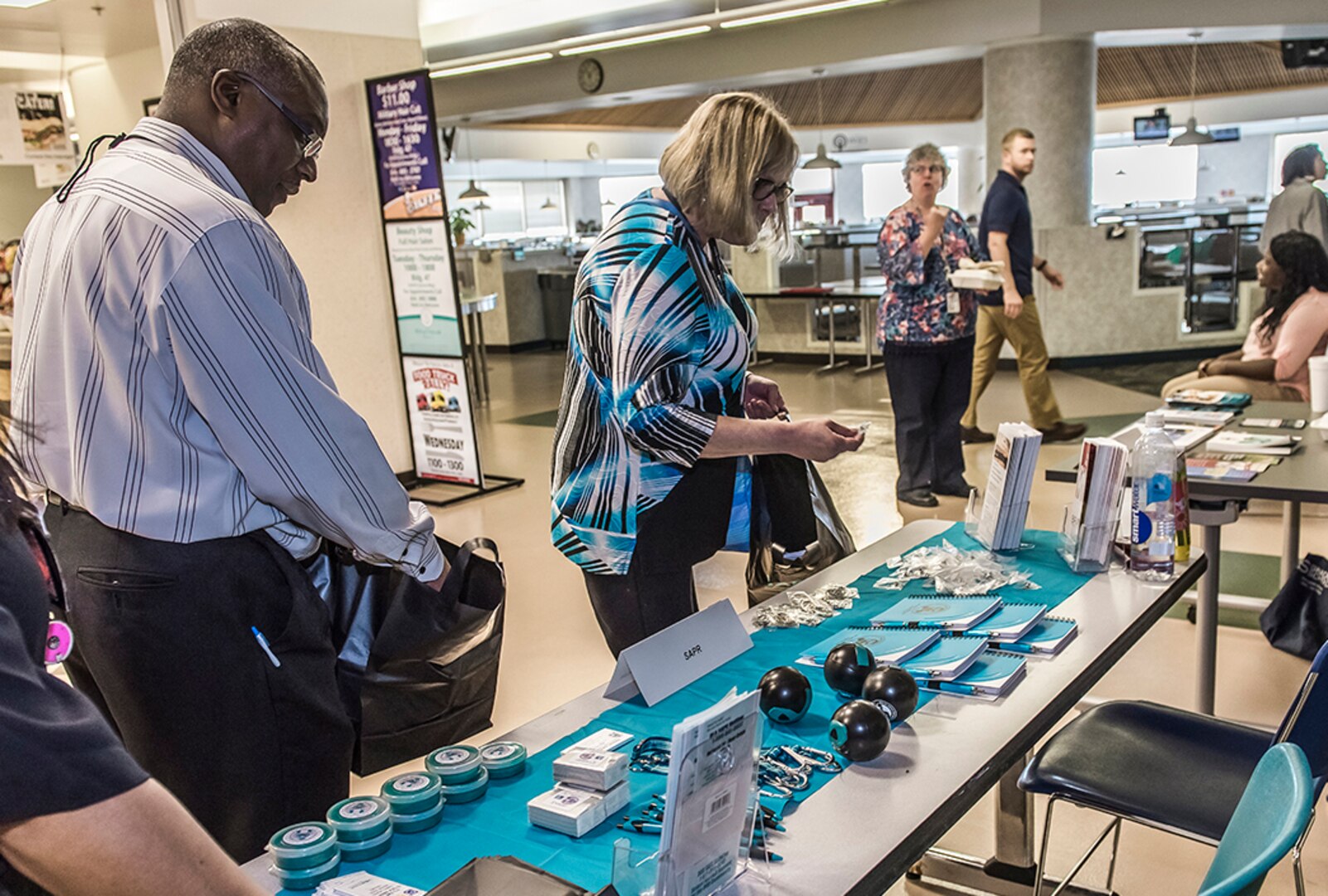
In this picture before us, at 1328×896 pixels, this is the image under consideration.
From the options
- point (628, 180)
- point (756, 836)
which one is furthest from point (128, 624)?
point (628, 180)

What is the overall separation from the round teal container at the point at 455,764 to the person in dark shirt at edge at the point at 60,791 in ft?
1.91

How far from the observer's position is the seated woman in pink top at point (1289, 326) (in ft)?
15.4

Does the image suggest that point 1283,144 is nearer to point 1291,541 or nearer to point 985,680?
point 1291,541

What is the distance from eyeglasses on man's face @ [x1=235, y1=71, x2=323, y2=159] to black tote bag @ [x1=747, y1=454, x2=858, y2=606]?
0.98m

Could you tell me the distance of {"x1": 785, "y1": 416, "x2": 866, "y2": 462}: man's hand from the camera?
210 cm

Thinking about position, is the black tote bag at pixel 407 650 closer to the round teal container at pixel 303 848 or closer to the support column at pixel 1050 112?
the round teal container at pixel 303 848

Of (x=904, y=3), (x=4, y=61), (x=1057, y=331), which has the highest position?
(x=904, y=3)

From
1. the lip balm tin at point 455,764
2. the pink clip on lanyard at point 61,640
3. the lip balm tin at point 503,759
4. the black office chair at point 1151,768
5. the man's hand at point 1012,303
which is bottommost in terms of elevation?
the black office chair at point 1151,768

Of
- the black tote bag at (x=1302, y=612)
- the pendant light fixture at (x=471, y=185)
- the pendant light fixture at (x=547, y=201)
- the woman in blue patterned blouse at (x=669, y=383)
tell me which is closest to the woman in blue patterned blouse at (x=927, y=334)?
the black tote bag at (x=1302, y=612)

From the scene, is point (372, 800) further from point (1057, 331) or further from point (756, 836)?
point (1057, 331)

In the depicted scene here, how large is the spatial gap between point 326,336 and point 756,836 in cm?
512

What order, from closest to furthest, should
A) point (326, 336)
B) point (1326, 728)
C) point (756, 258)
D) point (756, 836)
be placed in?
point (756, 836), point (1326, 728), point (326, 336), point (756, 258)

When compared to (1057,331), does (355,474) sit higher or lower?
higher

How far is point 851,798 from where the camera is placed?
1.38 m
